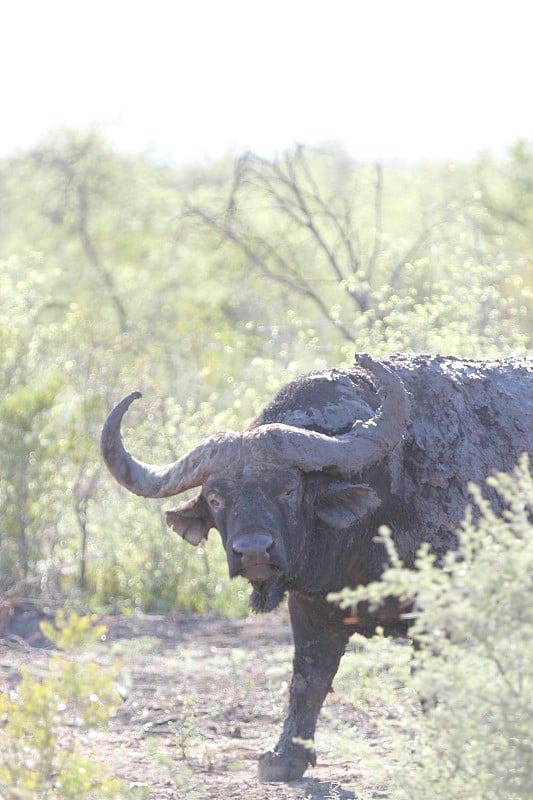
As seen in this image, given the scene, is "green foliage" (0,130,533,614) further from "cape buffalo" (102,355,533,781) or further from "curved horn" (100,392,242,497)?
"curved horn" (100,392,242,497)

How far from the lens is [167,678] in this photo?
30.1 ft

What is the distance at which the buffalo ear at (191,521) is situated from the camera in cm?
652

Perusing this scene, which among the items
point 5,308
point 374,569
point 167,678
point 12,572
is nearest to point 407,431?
point 374,569

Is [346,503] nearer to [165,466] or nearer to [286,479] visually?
[286,479]

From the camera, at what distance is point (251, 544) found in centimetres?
568

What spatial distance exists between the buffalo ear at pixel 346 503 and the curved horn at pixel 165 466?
51 cm

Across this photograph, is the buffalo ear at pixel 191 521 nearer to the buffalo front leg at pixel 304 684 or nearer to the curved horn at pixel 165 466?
the curved horn at pixel 165 466

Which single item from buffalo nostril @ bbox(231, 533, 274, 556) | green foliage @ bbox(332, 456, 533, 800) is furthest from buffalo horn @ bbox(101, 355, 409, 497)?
green foliage @ bbox(332, 456, 533, 800)

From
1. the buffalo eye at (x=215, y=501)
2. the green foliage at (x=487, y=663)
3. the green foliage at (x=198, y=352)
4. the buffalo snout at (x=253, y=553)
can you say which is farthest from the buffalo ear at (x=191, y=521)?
the green foliage at (x=198, y=352)

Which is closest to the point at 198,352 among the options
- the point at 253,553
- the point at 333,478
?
the point at 333,478

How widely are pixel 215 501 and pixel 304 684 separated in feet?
4.27

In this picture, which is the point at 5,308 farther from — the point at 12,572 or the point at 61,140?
the point at 61,140

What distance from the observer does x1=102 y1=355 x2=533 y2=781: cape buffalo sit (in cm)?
600

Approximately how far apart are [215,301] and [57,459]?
11329 millimetres
